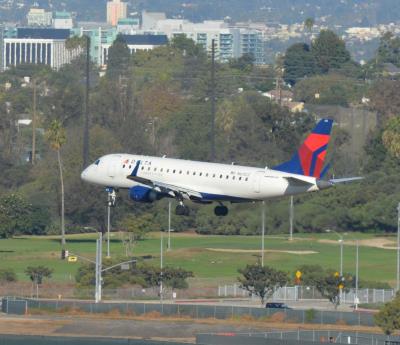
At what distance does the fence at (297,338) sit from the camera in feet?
469

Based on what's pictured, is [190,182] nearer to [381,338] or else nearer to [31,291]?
[381,338]

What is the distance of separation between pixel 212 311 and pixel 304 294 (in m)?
20.2

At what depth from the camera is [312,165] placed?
14588 centimetres

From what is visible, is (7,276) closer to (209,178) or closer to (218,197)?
(209,178)

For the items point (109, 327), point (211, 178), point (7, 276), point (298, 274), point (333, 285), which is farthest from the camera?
point (7, 276)

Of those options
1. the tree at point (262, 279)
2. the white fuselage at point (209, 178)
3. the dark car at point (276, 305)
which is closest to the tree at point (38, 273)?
the tree at point (262, 279)

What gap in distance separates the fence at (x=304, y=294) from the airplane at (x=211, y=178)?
23.0m

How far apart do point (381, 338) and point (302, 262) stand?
48.8 meters

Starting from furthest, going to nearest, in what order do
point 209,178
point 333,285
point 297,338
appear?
point 333,285 → point 209,178 → point 297,338

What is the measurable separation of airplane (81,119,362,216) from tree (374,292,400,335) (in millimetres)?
10639

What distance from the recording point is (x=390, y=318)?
142750 millimetres

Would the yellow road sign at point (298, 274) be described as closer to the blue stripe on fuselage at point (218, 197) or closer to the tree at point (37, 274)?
the tree at point (37, 274)

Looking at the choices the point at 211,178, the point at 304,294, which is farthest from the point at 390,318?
the point at 304,294

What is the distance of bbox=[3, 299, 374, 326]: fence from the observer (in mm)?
152500
